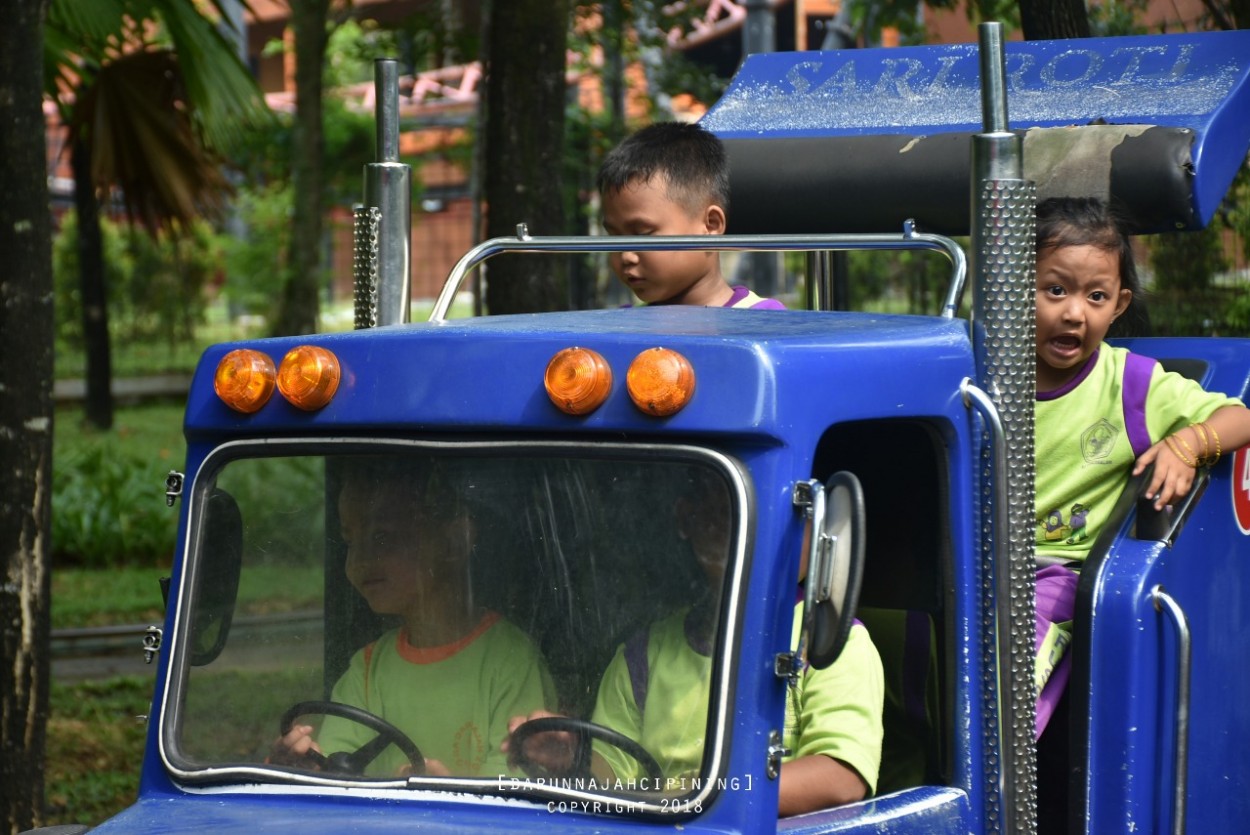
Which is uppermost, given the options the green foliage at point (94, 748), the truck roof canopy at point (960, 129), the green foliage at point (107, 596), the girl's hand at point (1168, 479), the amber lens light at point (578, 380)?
the truck roof canopy at point (960, 129)

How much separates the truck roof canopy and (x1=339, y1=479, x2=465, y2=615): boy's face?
6.05ft

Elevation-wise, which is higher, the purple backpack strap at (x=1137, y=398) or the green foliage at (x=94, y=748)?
the purple backpack strap at (x=1137, y=398)

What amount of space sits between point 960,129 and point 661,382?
2189mm

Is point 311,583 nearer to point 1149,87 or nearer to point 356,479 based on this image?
point 356,479

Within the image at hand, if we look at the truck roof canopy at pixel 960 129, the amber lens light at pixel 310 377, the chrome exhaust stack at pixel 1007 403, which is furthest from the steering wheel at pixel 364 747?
the truck roof canopy at pixel 960 129

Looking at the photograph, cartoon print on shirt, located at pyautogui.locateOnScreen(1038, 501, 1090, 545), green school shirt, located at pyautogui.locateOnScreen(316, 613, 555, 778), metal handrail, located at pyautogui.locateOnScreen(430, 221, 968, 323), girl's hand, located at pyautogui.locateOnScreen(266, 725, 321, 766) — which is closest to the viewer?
green school shirt, located at pyautogui.locateOnScreen(316, 613, 555, 778)

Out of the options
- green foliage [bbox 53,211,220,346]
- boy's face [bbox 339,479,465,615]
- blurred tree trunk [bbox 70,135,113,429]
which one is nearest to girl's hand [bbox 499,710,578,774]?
boy's face [bbox 339,479,465,615]

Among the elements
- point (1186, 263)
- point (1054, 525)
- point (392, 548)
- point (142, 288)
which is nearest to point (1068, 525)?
point (1054, 525)

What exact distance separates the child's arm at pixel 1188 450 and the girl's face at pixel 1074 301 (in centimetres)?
28

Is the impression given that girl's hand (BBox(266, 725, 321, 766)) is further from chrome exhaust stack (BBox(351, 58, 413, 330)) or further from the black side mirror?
chrome exhaust stack (BBox(351, 58, 413, 330))

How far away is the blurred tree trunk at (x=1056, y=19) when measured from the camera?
21.0ft

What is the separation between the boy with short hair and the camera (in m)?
3.94

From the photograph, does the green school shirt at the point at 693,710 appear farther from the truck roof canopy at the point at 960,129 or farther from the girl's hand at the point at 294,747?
the truck roof canopy at the point at 960,129

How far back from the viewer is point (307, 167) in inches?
605
